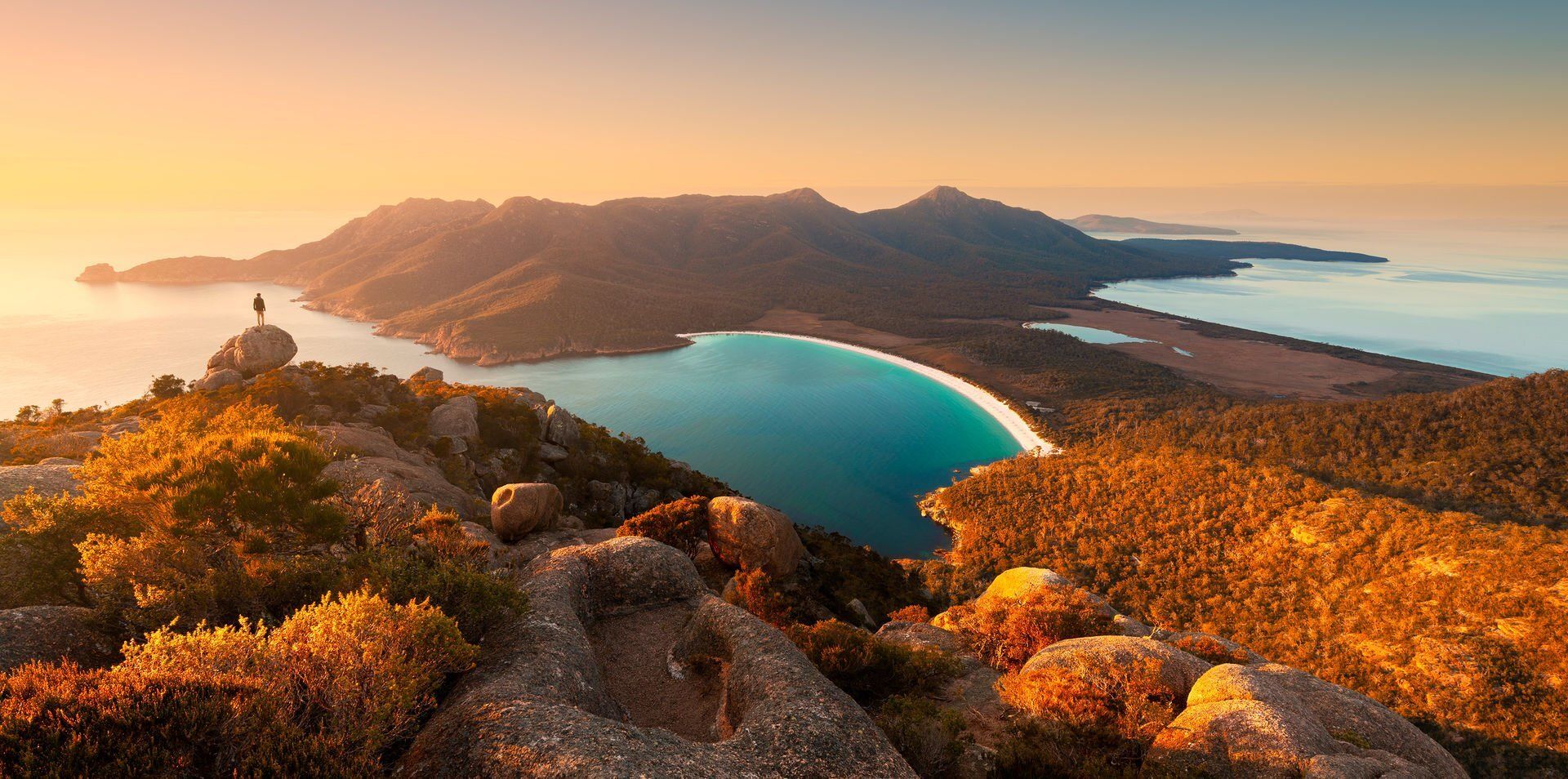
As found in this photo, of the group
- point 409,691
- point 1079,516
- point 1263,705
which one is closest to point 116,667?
point 409,691

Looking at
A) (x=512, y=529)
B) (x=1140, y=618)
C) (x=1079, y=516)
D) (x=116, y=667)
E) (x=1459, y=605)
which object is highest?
(x=116, y=667)

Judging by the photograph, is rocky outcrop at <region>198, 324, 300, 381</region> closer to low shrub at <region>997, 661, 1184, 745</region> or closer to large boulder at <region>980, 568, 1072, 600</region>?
large boulder at <region>980, 568, 1072, 600</region>

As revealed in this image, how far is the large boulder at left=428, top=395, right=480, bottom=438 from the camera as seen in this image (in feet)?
127

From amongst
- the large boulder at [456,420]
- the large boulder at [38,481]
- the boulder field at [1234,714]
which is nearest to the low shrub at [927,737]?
the boulder field at [1234,714]

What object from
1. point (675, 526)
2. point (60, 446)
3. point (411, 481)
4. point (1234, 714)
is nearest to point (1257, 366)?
point (1234, 714)

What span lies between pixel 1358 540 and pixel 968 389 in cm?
8583

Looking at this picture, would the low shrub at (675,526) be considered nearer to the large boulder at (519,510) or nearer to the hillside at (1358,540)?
the large boulder at (519,510)

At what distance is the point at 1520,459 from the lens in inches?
1786

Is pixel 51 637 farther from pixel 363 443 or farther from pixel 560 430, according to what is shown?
pixel 560 430

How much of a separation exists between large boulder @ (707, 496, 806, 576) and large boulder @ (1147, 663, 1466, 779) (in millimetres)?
17202

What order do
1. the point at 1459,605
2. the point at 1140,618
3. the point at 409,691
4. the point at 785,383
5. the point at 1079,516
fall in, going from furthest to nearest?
the point at 785,383 → the point at 1079,516 → the point at 1140,618 → the point at 1459,605 → the point at 409,691

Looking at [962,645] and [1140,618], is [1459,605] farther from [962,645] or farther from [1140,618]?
[962,645]

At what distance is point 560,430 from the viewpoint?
4494 centimetres

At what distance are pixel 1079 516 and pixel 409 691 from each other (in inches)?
2231
